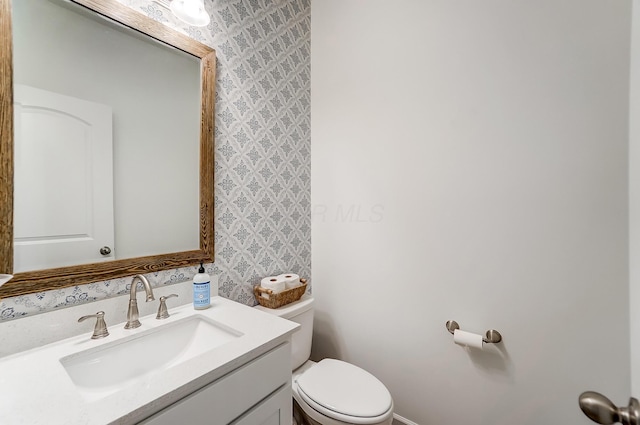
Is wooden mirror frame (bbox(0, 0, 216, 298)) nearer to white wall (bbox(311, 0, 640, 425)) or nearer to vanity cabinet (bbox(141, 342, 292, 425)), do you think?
vanity cabinet (bbox(141, 342, 292, 425))

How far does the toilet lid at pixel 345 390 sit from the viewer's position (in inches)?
42.3

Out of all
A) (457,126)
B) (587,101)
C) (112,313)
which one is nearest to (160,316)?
(112,313)

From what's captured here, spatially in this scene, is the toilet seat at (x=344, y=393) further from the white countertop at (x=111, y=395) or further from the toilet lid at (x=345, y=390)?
the white countertop at (x=111, y=395)

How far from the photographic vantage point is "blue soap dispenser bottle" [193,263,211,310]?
108 centimetres

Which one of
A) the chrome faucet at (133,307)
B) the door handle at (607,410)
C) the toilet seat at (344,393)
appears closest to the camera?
the door handle at (607,410)

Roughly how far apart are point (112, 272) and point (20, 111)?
21.8 inches

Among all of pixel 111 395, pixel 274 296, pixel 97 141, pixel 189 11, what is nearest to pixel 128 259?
pixel 97 141

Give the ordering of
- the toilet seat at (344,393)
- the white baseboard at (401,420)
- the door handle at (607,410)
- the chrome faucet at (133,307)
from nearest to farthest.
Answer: the door handle at (607,410) → the chrome faucet at (133,307) → the toilet seat at (344,393) → the white baseboard at (401,420)

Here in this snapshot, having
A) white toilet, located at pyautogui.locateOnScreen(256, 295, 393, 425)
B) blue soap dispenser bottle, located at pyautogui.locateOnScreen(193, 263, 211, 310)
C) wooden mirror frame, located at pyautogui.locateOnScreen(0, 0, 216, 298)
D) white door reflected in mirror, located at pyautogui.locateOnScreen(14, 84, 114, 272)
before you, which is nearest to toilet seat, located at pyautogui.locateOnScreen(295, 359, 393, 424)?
white toilet, located at pyautogui.locateOnScreen(256, 295, 393, 425)

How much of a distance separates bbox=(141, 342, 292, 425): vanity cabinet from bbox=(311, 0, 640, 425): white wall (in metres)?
0.77

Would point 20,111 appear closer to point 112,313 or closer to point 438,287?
point 112,313

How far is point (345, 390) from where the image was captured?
1.19 metres

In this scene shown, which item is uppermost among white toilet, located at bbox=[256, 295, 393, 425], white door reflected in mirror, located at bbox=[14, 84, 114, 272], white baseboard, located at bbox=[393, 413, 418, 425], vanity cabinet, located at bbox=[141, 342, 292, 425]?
white door reflected in mirror, located at bbox=[14, 84, 114, 272]

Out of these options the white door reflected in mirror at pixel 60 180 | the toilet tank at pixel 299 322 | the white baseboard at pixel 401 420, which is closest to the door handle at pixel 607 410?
the toilet tank at pixel 299 322
